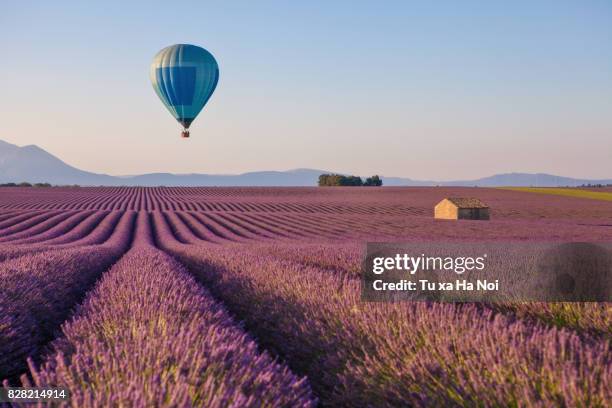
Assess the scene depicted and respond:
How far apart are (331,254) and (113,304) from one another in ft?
19.2

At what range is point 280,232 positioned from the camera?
28531 mm

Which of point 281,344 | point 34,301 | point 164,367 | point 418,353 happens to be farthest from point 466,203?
point 164,367

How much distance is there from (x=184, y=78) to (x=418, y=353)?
2863 cm

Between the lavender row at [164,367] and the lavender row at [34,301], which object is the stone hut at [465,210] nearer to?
the lavender row at [34,301]

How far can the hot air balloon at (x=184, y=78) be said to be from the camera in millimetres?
29969

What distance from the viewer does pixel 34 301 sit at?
5730mm

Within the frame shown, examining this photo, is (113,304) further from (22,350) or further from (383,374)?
(383,374)

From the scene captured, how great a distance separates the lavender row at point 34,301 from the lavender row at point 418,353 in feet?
6.98

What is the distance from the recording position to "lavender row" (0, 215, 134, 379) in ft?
14.8

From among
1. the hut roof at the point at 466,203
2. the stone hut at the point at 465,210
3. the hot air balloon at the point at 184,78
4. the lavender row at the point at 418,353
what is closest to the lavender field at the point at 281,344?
the lavender row at the point at 418,353

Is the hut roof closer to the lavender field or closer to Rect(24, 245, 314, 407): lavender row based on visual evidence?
the lavender field

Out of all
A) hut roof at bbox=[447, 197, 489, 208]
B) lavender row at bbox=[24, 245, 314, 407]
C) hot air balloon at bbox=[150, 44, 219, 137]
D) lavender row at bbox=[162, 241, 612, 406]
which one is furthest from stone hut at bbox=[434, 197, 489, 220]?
lavender row at bbox=[24, 245, 314, 407]

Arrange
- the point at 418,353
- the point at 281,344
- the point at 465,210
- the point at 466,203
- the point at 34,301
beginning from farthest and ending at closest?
1. the point at 466,203
2. the point at 465,210
3. the point at 34,301
4. the point at 281,344
5. the point at 418,353

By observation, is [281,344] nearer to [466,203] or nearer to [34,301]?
[34,301]
